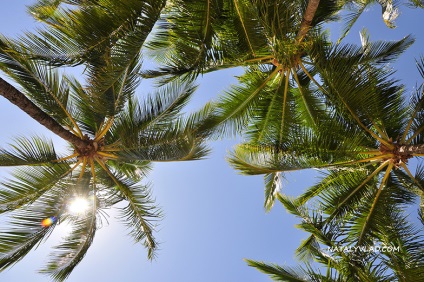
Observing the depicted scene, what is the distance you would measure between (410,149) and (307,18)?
2.81 metres

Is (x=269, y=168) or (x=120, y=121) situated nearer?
(x=269, y=168)

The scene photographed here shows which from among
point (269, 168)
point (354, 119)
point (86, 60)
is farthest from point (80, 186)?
point (354, 119)

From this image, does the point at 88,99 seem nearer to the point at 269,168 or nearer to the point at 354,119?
the point at 269,168

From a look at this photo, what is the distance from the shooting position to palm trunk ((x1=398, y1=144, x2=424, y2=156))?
735 cm

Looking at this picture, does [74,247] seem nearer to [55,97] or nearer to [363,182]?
[55,97]

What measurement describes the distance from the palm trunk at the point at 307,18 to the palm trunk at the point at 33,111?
416 centimetres

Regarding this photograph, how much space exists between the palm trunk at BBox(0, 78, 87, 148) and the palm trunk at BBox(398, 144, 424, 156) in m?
5.63

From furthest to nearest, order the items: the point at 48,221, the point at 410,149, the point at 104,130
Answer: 1. the point at 104,130
2. the point at 48,221
3. the point at 410,149

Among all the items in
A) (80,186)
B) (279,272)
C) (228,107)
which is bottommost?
(279,272)

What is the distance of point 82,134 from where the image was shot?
8.18m

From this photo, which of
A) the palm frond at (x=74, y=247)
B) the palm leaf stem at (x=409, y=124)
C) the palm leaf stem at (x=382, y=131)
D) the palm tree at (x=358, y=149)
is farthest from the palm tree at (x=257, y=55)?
the palm frond at (x=74, y=247)

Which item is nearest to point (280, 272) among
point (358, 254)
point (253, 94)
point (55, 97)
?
point (358, 254)

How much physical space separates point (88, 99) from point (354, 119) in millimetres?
4429

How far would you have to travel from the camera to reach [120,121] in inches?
316
